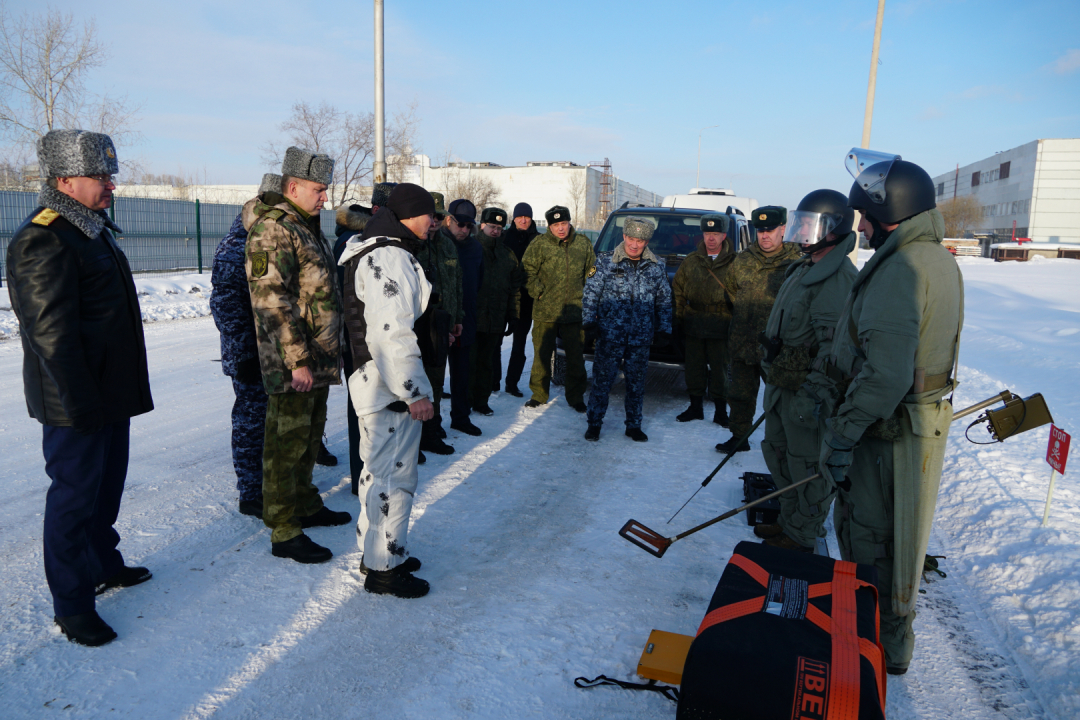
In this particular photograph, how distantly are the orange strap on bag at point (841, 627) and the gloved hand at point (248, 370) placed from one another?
9.54 feet

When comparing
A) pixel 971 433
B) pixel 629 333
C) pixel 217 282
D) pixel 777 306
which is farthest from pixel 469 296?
pixel 971 433

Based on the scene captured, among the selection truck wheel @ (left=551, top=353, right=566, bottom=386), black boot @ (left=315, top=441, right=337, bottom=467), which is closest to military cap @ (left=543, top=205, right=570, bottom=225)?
truck wheel @ (left=551, top=353, right=566, bottom=386)

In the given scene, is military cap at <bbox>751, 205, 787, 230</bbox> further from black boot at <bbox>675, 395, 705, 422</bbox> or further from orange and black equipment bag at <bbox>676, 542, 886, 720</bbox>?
orange and black equipment bag at <bbox>676, 542, 886, 720</bbox>

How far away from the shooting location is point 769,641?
2152mm

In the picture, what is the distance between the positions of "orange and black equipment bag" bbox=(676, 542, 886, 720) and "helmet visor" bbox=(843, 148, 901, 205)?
1581mm

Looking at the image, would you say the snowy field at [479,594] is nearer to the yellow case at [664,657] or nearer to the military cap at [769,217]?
the yellow case at [664,657]

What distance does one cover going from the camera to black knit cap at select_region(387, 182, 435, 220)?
3.29 m

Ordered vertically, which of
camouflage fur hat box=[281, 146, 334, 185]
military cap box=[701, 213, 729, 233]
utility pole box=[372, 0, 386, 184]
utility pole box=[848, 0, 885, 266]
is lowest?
military cap box=[701, 213, 729, 233]

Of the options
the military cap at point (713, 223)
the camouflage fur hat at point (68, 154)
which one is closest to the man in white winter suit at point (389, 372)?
the camouflage fur hat at point (68, 154)

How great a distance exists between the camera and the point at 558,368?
8078 millimetres

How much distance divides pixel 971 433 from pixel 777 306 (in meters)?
3.51

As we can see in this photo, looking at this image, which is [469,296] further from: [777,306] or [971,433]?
[971,433]

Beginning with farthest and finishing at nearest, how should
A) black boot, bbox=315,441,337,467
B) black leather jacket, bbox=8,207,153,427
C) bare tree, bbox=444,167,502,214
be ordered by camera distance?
bare tree, bbox=444,167,502,214 < black boot, bbox=315,441,337,467 < black leather jacket, bbox=8,207,153,427

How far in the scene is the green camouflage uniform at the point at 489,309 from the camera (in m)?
6.91
